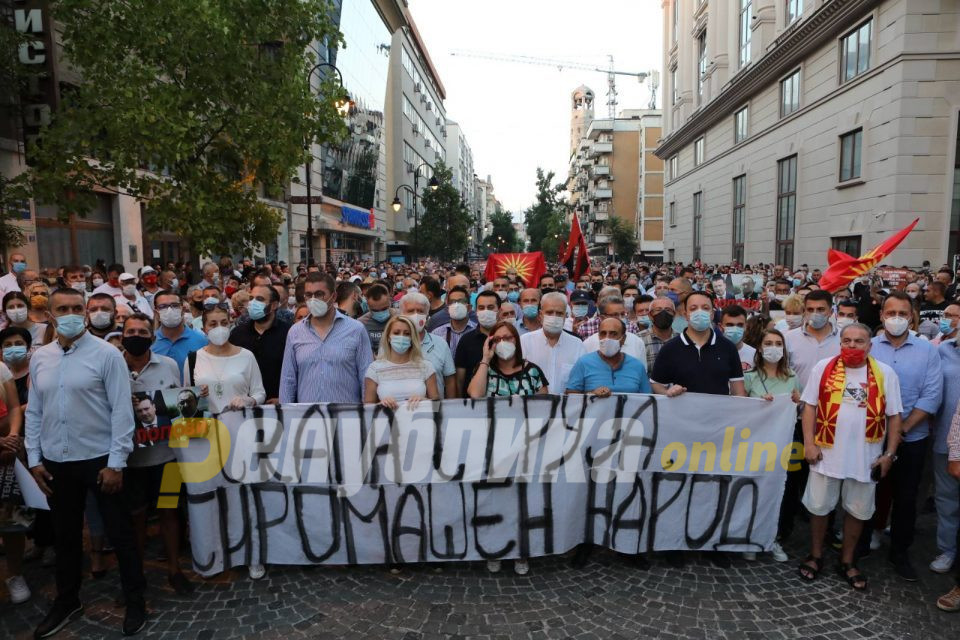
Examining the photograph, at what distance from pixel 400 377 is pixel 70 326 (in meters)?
2.00

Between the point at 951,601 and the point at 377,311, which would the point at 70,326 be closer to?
the point at 377,311

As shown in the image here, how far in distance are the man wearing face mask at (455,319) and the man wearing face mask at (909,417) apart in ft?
11.4

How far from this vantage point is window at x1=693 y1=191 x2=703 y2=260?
4097 centimetres

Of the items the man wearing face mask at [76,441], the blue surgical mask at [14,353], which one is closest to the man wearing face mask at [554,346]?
the man wearing face mask at [76,441]

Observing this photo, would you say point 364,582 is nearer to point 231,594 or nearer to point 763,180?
point 231,594

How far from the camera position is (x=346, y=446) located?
4.33 metres

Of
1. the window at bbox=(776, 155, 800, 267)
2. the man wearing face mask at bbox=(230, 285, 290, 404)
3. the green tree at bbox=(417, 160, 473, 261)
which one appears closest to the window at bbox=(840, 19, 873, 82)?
the window at bbox=(776, 155, 800, 267)

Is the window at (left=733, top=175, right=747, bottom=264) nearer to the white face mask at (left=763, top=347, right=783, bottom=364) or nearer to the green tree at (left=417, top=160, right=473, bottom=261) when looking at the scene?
the green tree at (left=417, top=160, right=473, bottom=261)

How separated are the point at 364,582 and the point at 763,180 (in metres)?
30.4

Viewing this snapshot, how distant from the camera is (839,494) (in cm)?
430

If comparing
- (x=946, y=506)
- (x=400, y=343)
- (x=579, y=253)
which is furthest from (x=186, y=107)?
(x=946, y=506)

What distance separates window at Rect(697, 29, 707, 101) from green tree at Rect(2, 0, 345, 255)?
103 ft

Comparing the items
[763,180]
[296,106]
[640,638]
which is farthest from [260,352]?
[763,180]

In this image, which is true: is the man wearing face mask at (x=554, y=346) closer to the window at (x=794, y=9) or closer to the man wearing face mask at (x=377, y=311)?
the man wearing face mask at (x=377, y=311)
